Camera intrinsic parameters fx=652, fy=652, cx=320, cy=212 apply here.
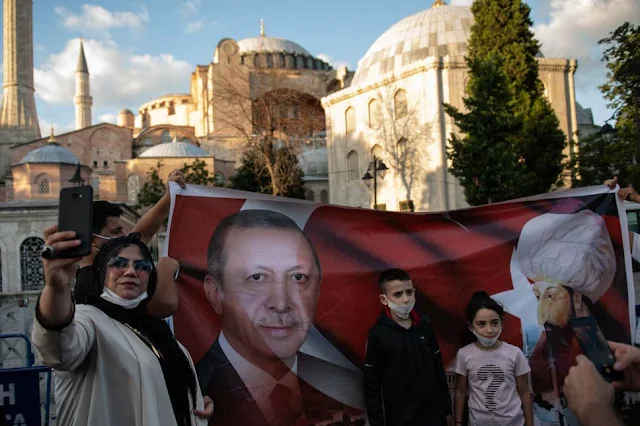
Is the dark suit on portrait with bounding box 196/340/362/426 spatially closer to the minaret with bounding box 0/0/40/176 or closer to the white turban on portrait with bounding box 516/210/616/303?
the white turban on portrait with bounding box 516/210/616/303

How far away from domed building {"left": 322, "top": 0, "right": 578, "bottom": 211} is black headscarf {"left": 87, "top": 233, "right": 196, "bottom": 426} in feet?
110

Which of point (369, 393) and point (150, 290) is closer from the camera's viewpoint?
point (150, 290)

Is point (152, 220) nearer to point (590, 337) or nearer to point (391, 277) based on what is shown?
point (391, 277)

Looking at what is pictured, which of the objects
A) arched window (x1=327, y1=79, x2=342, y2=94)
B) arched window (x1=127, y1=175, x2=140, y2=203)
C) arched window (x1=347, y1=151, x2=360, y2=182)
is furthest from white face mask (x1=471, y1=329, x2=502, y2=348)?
arched window (x1=327, y1=79, x2=342, y2=94)

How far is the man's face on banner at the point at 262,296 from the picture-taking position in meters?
4.57

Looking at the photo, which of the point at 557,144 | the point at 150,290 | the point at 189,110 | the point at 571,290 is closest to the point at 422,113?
the point at 557,144

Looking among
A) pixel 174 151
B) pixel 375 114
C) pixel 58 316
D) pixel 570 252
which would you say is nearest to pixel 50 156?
pixel 174 151

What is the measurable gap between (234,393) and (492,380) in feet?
5.83

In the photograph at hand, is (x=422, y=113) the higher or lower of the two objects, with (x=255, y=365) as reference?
higher

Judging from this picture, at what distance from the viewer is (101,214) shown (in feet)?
13.4

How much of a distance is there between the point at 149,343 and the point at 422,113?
35.5 metres

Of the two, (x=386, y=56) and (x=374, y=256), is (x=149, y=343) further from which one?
(x=386, y=56)

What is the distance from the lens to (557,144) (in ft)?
84.6

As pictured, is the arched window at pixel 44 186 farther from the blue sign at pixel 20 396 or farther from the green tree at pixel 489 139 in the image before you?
the blue sign at pixel 20 396
